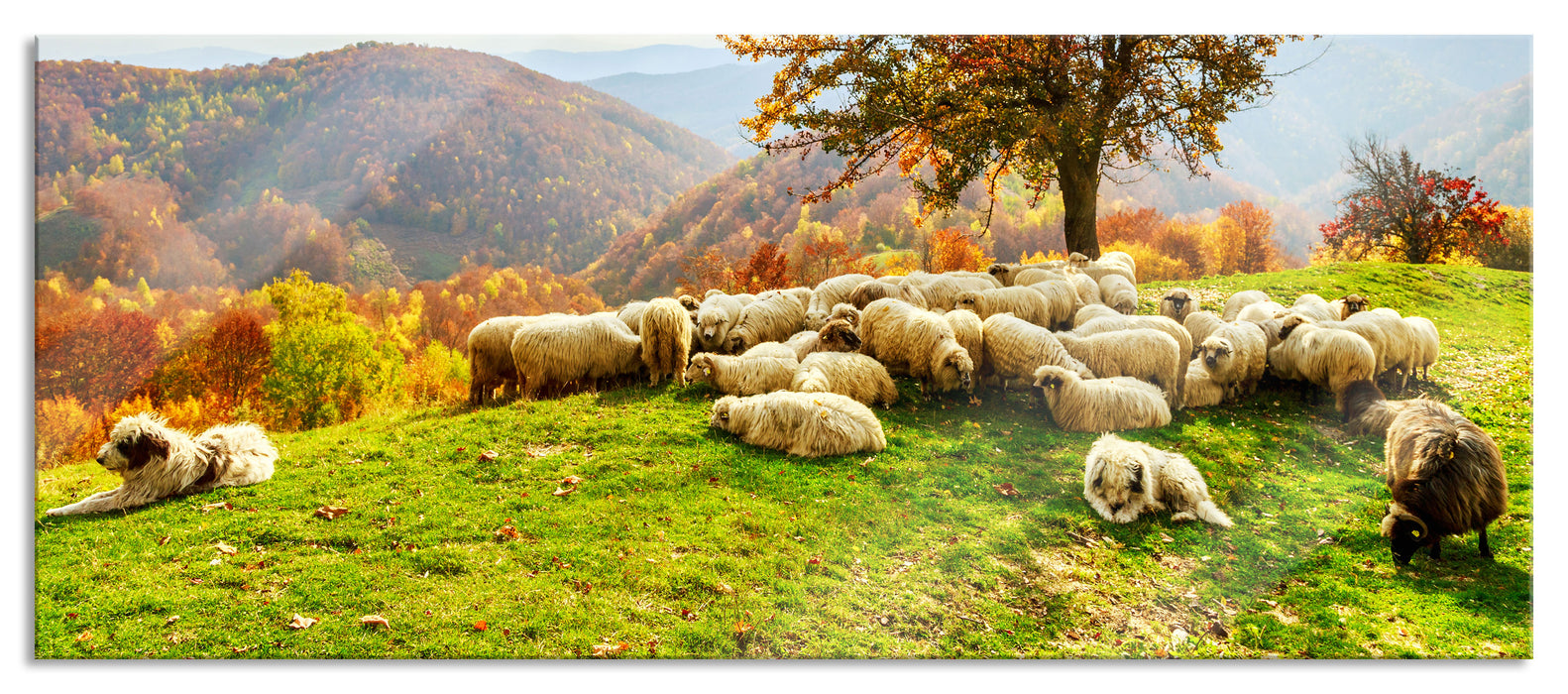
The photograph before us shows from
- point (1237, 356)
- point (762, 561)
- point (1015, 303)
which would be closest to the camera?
point (762, 561)

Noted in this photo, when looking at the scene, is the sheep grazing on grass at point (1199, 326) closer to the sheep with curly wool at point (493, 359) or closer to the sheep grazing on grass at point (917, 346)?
the sheep grazing on grass at point (917, 346)

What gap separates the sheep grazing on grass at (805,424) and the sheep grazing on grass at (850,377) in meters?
0.81

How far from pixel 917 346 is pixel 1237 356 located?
12.2 feet

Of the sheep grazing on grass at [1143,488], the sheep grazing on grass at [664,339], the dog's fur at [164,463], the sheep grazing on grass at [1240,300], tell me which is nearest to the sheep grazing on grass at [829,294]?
the sheep grazing on grass at [664,339]

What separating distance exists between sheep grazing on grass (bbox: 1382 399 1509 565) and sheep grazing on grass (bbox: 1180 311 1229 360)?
3740 mm

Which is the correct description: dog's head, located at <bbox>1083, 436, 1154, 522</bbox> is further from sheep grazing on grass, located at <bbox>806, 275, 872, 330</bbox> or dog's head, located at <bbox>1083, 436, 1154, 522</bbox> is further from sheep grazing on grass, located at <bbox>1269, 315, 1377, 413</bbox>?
sheep grazing on grass, located at <bbox>806, 275, 872, 330</bbox>

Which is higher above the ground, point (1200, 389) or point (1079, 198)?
point (1079, 198)

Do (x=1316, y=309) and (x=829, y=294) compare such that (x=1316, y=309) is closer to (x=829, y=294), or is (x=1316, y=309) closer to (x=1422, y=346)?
(x=1422, y=346)

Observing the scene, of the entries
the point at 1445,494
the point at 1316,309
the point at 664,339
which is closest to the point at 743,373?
the point at 664,339

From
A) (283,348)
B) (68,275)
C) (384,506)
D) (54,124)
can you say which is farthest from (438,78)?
(283,348)

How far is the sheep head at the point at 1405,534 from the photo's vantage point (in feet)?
14.3

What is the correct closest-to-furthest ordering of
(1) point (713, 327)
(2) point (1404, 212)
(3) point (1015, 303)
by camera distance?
(2) point (1404, 212) → (1) point (713, 327) → (3) point (1015, 303)

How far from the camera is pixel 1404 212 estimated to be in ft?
22.0
